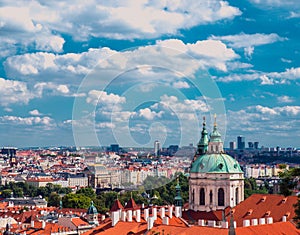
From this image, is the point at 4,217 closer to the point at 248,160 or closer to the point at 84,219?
the point at 84,219

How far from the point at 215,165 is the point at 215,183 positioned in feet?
4.74

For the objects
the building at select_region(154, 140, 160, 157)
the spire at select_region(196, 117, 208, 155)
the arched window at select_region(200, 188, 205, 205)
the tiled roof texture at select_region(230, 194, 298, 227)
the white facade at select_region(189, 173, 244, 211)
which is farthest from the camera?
the spire at select_region(196, 117, 208, 155)

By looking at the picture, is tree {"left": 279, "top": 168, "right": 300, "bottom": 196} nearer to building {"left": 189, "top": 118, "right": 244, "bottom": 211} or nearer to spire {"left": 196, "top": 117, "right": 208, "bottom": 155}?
building {"left": 189, "top": 118, "right": 244, "bottom": 211}

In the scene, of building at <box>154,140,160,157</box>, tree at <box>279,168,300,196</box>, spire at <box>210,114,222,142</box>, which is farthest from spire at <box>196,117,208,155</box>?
tree at <box>279,168,300,196</box>

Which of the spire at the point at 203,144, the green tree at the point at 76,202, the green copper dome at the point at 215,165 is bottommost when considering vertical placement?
the green tree at the point at 76,202

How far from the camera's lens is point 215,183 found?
50875mm

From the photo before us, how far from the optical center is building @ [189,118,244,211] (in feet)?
165

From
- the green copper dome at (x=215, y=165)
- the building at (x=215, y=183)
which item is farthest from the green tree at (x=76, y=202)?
the green copper dome at (x=215, y=165)

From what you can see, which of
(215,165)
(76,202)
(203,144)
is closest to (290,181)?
(215,165)

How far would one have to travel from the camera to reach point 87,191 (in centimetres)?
8712

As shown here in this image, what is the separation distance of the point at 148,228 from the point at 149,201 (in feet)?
144

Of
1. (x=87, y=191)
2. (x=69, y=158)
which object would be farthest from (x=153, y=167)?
(x=69, y=158)

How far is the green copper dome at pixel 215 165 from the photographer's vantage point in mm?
51125

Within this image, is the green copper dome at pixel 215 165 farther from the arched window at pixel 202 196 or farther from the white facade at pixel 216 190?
the arched window at pixel 202 196
